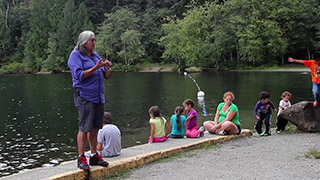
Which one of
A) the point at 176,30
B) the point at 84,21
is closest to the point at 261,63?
the point at 176,30

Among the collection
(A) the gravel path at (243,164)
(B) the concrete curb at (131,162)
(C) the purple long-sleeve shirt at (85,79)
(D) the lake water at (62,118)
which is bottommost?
(D) the lake water at (62,118)

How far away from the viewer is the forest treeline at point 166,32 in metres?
55.0

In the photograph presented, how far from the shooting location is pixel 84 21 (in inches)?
3009

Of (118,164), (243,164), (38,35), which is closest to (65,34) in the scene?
(38,35)

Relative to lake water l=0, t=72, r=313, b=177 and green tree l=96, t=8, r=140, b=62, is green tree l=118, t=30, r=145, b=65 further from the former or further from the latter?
lake water l=0, t=72, r=313, b=177

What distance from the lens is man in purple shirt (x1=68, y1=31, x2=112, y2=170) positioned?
5.13 metres

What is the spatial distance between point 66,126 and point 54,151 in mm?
4755

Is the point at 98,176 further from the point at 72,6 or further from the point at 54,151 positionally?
the point at 72,6

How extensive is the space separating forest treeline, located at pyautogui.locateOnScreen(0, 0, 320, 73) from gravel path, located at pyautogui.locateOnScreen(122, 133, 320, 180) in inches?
1872

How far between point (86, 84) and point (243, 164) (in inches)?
118

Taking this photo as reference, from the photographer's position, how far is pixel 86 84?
5.19 metres

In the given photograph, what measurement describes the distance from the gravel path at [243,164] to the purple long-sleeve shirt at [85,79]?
1.41m

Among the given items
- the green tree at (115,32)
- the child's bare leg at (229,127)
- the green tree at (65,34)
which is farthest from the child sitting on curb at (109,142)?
the green tree at (65,34)

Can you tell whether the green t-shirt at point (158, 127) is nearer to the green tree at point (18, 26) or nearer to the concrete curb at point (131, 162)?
the concrete curb at point (131, 162)
